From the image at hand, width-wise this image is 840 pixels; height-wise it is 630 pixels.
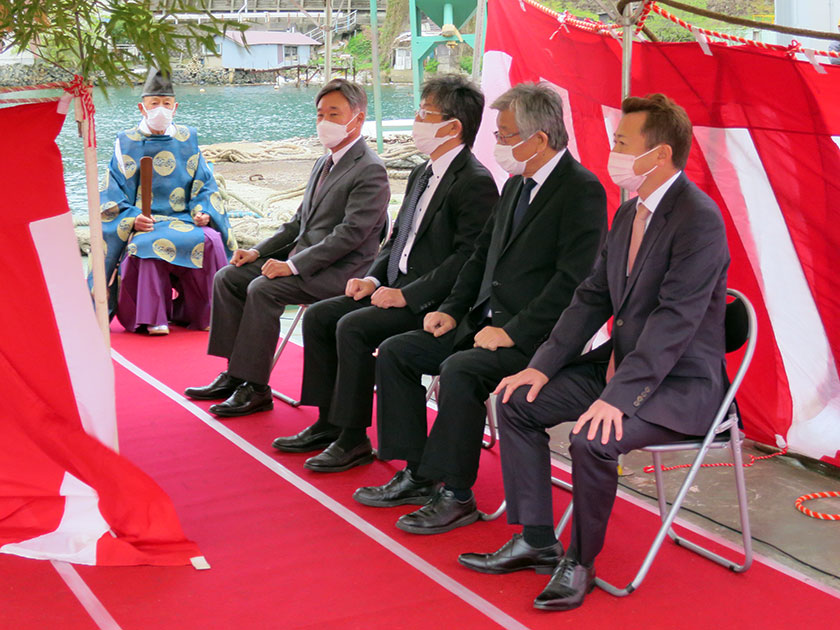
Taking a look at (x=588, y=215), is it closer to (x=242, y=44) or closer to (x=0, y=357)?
(x=242, y=44)

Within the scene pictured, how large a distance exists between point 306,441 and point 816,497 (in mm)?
1976

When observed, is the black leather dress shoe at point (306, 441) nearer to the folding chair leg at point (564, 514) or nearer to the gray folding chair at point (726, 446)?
the folding chair leg at point (564, 514)

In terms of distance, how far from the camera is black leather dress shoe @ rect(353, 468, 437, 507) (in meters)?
3.46

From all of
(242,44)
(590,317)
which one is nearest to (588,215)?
(590,317)

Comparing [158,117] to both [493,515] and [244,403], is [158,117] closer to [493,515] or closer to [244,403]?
[244,403]

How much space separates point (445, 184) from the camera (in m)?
3.86

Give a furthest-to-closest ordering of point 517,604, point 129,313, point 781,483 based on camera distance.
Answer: point 129,313
point 781,483
point 517,604

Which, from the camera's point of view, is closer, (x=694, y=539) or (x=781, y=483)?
(x=694, y=539)

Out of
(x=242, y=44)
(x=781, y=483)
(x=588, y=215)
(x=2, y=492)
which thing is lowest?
(x=781, y=483)

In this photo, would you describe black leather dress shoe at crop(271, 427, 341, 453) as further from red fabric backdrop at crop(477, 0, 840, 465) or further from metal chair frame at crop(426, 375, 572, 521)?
A: red fabric backdrop at crop(477, 0, 840, 465)

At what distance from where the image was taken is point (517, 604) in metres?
2.73

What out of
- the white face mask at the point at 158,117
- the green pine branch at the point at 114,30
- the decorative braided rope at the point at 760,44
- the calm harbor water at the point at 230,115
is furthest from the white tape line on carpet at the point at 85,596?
the calm harbor water at the point at 230,115

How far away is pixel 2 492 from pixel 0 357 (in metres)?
0.42

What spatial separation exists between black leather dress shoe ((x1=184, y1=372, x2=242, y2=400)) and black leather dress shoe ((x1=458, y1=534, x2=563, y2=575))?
217 cm
